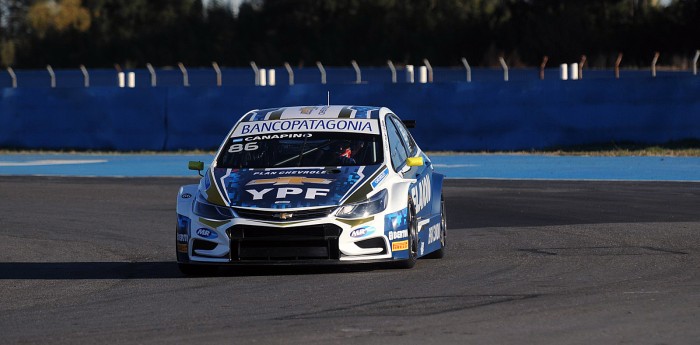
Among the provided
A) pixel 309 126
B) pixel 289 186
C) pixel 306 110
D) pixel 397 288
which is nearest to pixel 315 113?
pixel 306 110

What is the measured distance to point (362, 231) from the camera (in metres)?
10.4

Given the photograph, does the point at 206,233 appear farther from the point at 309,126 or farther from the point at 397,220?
the point at 309,126

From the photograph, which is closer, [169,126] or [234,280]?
[234,280]

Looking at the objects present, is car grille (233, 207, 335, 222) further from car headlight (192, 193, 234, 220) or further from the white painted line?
the white painted line

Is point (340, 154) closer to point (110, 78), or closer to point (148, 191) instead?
point (148, 191)

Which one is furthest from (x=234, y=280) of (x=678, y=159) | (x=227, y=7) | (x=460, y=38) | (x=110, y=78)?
(x=227, y=7)

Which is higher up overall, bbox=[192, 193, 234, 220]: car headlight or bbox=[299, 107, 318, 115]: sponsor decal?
bbox=[299, 107, 318, 115]: sponsor decal

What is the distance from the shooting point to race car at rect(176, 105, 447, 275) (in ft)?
33.8

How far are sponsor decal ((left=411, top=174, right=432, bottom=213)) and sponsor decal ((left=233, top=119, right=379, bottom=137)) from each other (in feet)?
1.90

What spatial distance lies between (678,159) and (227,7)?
5211 centimetres

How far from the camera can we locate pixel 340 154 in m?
11.4

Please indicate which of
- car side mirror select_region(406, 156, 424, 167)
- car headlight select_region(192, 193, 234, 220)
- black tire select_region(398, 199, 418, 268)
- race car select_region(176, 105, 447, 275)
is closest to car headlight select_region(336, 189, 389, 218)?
race car select_region(176, 105, 447, 275)

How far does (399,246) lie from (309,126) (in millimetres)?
1632

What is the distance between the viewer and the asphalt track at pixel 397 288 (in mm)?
7684
